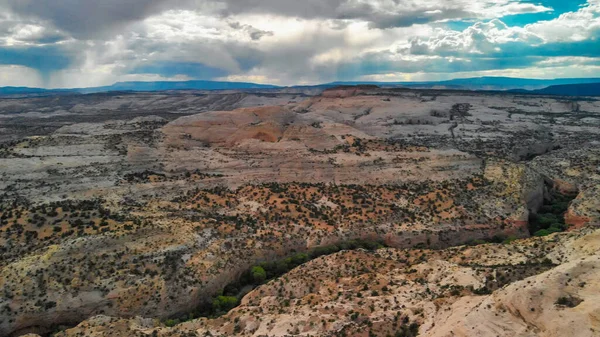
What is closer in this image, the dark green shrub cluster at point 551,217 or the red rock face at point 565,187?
the dark green shrub cluster at point 551,217

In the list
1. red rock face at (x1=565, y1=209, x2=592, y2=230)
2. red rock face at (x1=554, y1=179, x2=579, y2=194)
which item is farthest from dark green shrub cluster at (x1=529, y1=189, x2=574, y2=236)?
red rock face at (x1=554, y1=179, x2=579, y2=194)

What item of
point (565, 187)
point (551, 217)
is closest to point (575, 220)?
point (551, 217)

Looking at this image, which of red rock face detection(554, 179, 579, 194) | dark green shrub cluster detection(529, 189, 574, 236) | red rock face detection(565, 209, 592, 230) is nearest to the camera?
red rock face detection(565, 209, 592, 230)

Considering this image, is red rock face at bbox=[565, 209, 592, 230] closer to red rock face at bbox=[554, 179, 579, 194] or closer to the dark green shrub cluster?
the dark green shrub cluster

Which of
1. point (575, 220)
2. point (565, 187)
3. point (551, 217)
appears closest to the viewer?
point (575, 220)

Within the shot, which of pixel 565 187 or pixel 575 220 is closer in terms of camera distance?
pixel 575 220

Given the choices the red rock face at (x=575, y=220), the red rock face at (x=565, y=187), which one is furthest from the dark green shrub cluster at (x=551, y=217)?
the red rock face at (x=565, y=187)

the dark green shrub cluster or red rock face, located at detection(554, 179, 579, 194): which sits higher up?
red rock face, located at detection(554, 179, 579, 194)

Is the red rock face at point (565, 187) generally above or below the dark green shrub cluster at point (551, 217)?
above

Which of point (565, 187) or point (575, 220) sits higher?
point (565, 187)

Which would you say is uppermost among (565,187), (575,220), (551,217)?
(565,187)

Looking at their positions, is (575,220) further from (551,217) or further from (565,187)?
(565,187)

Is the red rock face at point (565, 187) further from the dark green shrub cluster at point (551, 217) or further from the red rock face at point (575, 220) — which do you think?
the red rock face at point (575, 220)
